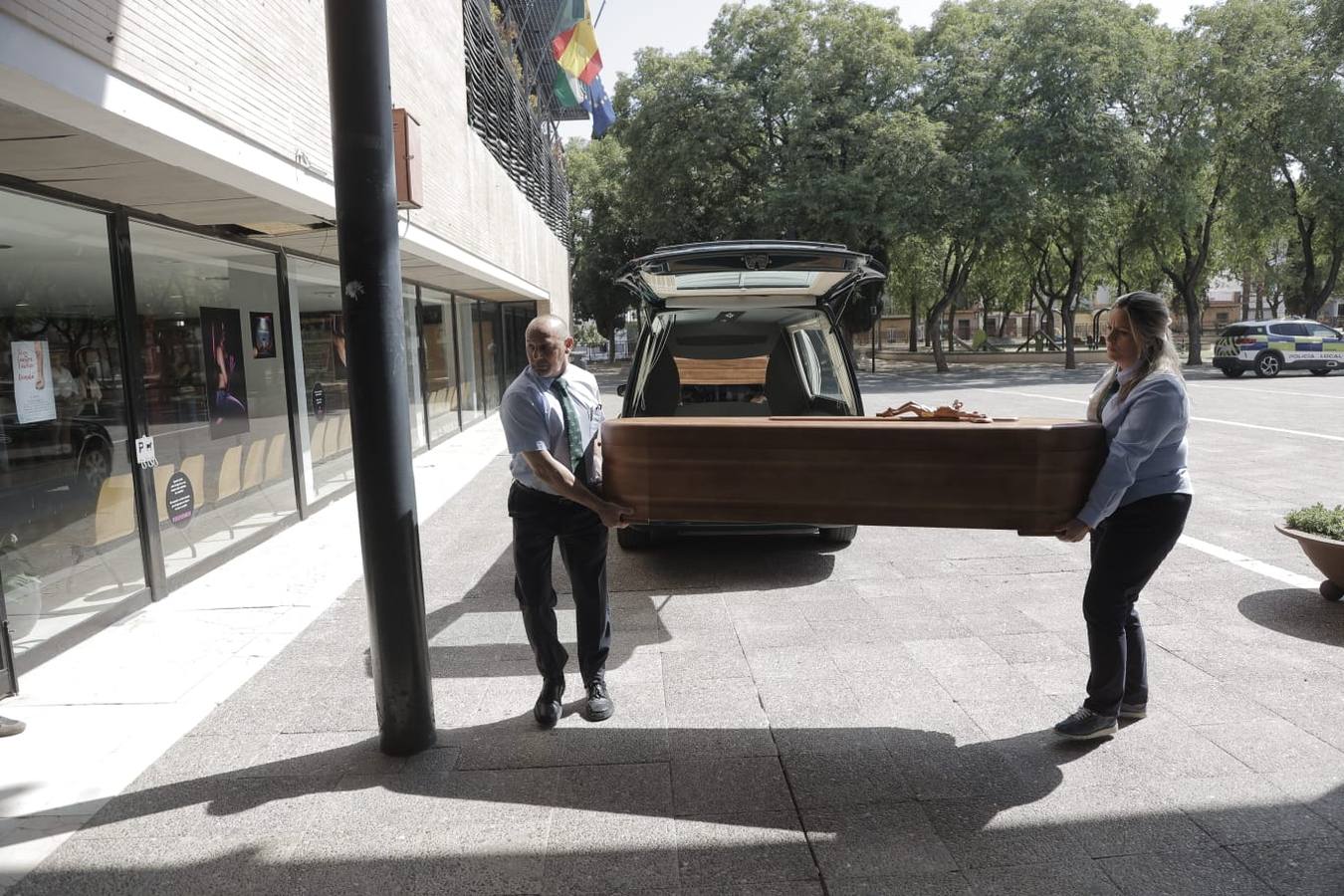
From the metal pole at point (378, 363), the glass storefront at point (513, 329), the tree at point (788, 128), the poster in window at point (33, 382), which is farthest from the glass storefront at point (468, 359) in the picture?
the metal pole at point (378, 363)

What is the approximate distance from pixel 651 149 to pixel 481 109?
15.8 m

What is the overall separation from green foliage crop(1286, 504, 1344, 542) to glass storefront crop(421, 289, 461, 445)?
11472 mm

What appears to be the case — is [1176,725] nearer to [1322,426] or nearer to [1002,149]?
[1322,426]

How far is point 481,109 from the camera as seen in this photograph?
46.0 feet

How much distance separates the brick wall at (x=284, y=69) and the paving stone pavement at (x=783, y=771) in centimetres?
298

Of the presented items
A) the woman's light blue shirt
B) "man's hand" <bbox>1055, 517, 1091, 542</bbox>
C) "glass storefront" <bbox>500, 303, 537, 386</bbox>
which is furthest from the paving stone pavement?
"glass storefront" <bbox>500, 303, 537, 386</bbox>

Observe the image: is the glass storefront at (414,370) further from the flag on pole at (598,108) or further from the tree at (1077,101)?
the tree at (1077,101)

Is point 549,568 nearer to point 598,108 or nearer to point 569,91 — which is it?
point 569,91

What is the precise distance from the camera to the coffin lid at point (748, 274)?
16.7 feet

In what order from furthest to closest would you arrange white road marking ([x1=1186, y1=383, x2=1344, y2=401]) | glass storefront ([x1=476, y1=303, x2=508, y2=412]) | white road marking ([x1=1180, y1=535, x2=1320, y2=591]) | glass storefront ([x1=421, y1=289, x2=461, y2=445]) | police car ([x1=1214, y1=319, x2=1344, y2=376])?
1. police car ([x1=1214, y1=319, x2=1344, y2=376])
2. glass storefront ([x1=476, y1=303, x2=508, y2=412])
3. white road marking ([x1=1186, y1=383, x2=1344, y2=401])
4. glass storefront ([x1=421, y1=289, x2=461, y2=445])
5. white road marking ([x1=1180, y1=535, x2=1320, y2=591])

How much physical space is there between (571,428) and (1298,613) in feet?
13.9

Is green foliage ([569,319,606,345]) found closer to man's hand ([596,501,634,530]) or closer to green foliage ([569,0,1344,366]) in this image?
green foliage ([569,0,1344,366])

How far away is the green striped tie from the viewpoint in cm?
375

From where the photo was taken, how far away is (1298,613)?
16.7 ft
